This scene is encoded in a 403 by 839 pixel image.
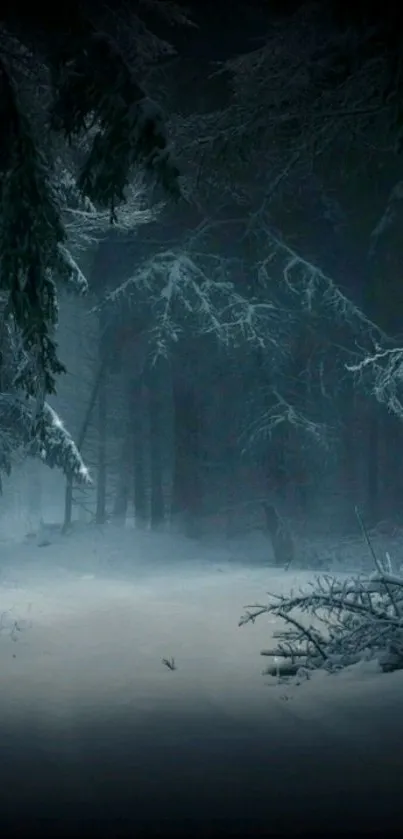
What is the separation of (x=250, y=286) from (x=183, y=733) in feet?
49.4

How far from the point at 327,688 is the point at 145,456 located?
2280 cm

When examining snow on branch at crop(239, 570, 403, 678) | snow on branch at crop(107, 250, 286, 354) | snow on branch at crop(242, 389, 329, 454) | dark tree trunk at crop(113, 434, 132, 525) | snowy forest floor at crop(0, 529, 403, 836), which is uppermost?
snow on branch at crop(107, 250, 286, 354)

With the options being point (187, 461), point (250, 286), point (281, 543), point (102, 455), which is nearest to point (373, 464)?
point (281, 543)

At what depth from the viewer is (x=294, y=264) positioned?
20.3 metres

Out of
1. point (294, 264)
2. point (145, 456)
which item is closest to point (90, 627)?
point (294, 264)

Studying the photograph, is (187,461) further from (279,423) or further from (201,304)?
(201,304)

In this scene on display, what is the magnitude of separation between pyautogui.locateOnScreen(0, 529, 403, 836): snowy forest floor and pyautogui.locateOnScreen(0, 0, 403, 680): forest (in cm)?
293

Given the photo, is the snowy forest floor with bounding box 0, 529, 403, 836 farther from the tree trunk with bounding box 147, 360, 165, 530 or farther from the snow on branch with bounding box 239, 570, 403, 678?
the tree trunk with bounding box 147, 360, 165, 530

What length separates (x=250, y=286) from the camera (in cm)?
2117

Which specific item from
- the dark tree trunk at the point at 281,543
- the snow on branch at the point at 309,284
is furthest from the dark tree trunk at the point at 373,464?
the snow on branch at the point at 309,284

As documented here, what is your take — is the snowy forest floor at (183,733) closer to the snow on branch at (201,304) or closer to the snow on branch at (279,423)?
the snow on branch at (279,423)

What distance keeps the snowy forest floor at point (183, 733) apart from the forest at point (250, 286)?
9.62ft

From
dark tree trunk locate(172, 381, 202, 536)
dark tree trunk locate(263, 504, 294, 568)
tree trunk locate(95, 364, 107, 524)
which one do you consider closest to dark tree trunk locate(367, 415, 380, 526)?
dark tree trunk locate(263, 504, 294, 568)

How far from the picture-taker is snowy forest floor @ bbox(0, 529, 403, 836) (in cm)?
546
